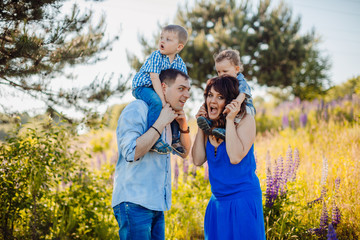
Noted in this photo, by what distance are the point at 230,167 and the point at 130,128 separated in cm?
85

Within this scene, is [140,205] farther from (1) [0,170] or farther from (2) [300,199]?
(2) [300,199]

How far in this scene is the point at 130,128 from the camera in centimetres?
221

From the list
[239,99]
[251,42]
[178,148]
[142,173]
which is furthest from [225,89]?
[251,42]

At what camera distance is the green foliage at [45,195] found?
12.3ft

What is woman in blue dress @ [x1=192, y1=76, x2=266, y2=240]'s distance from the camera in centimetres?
224

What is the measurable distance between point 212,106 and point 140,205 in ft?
3.21

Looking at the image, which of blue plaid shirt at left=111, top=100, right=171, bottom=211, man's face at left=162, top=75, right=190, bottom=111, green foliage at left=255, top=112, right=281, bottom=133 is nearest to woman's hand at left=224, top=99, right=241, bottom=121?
man's face at left=162, top=75, right=190, bottom=111

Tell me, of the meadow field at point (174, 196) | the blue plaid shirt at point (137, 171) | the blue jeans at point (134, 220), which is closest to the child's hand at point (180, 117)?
the blue plaid shirt at point (137, 171)

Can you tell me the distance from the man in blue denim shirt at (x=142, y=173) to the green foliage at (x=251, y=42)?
13454 mm

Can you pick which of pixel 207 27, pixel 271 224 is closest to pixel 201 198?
pixel 271 224

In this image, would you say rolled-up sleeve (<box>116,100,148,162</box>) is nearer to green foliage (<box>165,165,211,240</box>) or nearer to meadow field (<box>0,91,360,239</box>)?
meadow field (<box>0,91,360,239</box>)

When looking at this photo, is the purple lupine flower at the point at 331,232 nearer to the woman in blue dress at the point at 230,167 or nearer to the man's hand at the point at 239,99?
the woman in blue dress at the point at 230,167

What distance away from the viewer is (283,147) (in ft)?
21.5

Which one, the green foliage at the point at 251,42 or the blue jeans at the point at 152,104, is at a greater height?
the green foliage at the point at 251,42
